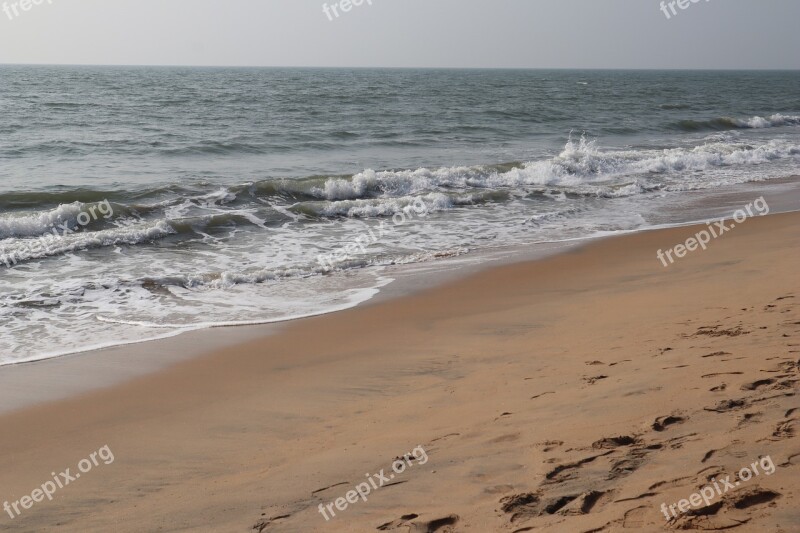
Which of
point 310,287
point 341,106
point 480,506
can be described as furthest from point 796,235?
point 341,106

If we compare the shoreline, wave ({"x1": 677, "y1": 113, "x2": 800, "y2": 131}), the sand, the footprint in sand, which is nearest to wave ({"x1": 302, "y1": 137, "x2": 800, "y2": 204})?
the shoreline

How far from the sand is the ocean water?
169 centimetres

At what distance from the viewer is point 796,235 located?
10641 mm

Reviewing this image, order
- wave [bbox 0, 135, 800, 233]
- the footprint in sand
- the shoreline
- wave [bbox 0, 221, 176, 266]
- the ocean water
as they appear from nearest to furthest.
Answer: the footprint in sand
the shoreline
the ocean water
wave [bbox 0, 221, 176, 266]
wave [bbox 0, 135, 800, 233]

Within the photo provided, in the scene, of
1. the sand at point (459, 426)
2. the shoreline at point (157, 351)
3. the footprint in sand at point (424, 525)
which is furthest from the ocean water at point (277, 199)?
the footprint in sand at point (424, 525)

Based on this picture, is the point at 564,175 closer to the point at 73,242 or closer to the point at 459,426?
the point at 73,242

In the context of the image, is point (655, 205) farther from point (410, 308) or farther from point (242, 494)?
point (242, 494)

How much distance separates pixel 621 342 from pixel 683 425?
197cm

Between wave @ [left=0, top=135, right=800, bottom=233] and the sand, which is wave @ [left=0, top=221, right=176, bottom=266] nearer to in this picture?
wave @ [left=0, top=135, right=800, bottom=233]

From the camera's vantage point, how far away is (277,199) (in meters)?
15.2

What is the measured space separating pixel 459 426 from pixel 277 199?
11474 mm

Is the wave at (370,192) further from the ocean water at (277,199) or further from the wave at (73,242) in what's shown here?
the wave at (73,242)

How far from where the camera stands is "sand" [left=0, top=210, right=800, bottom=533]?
337cm

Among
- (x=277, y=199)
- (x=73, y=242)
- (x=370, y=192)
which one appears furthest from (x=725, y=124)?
(x=73, y=242)
